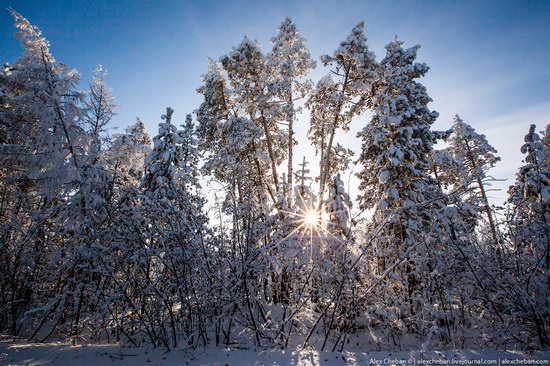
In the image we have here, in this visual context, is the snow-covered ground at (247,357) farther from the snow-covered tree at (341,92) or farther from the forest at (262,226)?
the snow-covered tree at (341,92)

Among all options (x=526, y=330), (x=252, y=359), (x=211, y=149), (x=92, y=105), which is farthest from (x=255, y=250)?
(x=211, y=149)

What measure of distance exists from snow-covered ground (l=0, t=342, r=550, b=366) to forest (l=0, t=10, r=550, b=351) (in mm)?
465

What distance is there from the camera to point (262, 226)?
7383 millimetres

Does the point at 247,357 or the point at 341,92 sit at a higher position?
the point at 341,92

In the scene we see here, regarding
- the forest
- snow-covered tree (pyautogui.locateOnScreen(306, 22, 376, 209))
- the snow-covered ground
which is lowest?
the snow-covered ground

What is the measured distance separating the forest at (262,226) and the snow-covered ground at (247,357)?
1.53 feet

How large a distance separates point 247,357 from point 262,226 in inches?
120

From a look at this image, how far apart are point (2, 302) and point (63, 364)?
4711mm

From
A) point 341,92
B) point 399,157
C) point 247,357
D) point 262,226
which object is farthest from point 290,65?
point 247,357

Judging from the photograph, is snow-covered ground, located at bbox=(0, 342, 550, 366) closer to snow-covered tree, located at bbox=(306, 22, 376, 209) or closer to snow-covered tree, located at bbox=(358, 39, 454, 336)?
snow-covered tree, located at bbox=(358, 39, 454, 336)

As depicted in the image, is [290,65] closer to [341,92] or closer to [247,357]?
[341,92]

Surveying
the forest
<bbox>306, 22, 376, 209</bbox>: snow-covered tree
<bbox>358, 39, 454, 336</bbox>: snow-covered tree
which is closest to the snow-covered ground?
the forest

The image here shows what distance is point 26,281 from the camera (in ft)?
26.7

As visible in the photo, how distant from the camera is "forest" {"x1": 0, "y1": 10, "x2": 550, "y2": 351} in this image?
6105 millimetres
